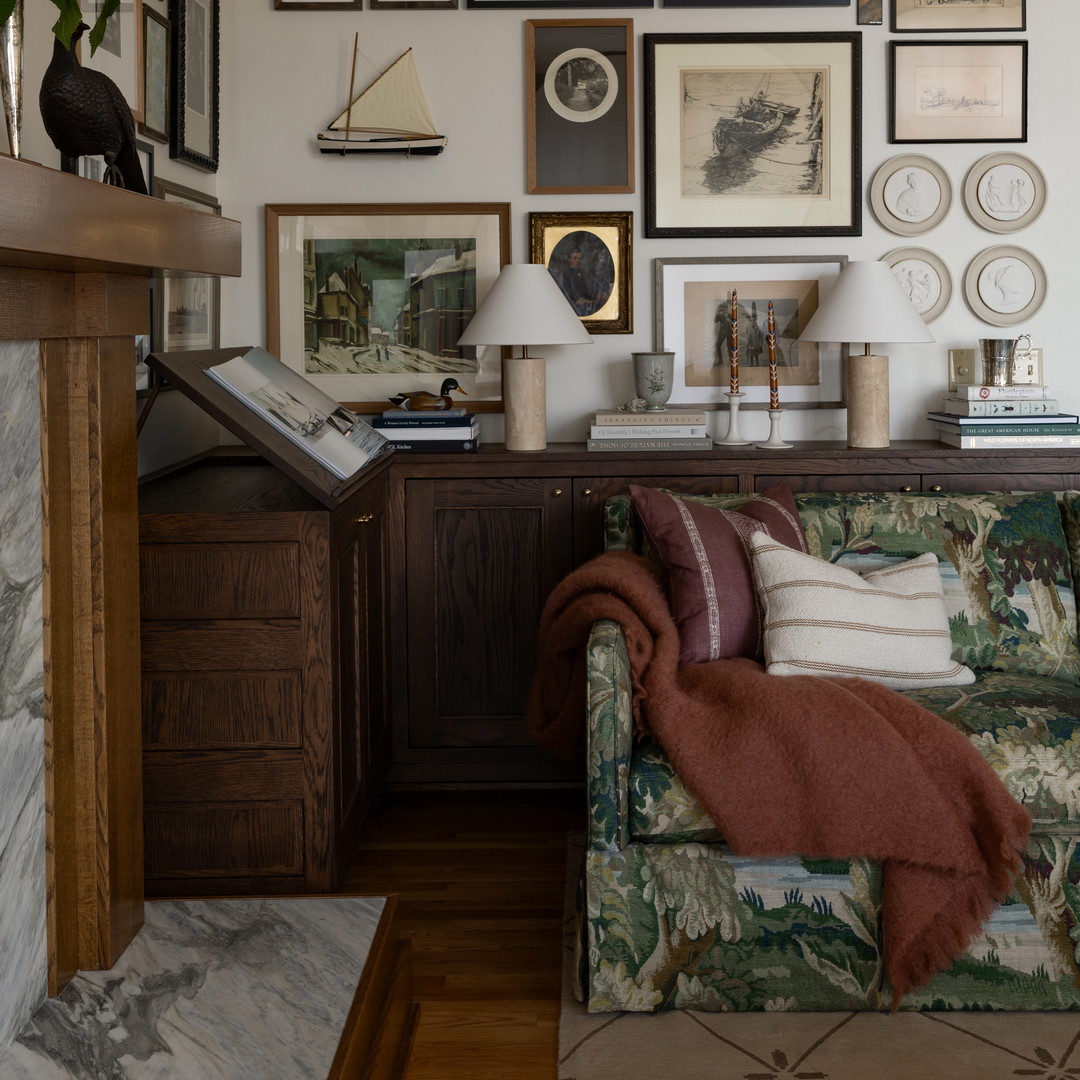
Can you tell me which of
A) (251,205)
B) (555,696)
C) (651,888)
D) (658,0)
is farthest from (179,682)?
(658,0)

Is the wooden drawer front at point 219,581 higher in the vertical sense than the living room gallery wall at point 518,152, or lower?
lower

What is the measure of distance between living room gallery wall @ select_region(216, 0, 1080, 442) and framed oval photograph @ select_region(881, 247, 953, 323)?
0.09 feet

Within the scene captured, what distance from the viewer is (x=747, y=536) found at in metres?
2.73

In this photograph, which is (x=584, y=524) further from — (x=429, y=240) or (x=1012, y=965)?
(x=1012, y=965)

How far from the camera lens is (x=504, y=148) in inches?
139

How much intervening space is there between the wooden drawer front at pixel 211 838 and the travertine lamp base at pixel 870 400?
71.4 inches

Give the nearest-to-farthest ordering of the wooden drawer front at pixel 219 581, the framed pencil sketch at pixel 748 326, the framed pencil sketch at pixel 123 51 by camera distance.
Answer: the wooden drawer front at pixel 219 581
the framed pencil sketch at pixel 123 51
the framed pencil sketch at pixel 748 326

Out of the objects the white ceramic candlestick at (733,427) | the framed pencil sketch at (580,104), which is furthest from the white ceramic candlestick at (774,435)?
the framed pencil sketch at (580,104)

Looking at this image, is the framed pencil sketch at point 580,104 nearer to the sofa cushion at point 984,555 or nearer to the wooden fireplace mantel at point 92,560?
the sofa cushion at point 984,555

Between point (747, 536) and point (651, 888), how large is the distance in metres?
0.84

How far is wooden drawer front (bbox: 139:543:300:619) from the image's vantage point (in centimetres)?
239

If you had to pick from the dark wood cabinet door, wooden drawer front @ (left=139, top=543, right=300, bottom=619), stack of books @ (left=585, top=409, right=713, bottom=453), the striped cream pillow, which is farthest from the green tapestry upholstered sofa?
stack of books @ (left=585, top=409, right=713, bottom=453)

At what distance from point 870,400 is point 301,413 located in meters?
1.54

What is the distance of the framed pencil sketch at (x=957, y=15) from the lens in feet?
11.4
